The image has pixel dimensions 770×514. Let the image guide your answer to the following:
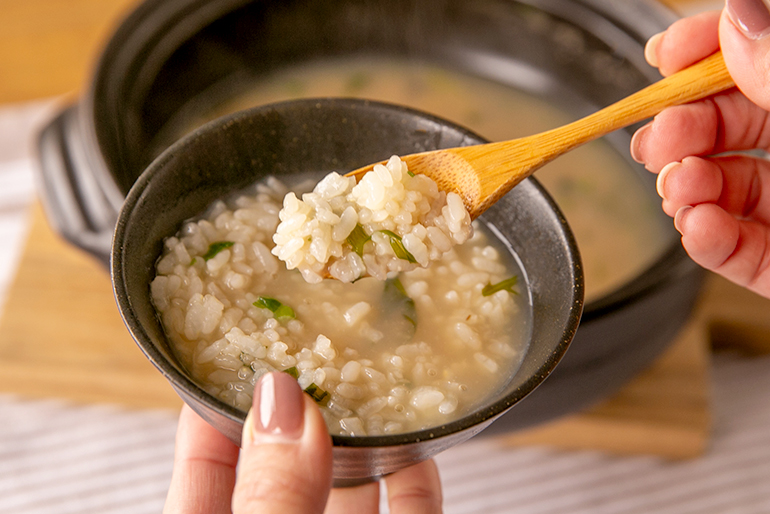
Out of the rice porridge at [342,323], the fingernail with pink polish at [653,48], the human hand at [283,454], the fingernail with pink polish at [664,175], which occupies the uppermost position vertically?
the fingernail with pink polish at [653,48]

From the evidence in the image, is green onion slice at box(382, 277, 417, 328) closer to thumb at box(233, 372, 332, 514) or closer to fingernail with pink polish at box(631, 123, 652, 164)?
thumb at box(233, 372, 332, 514)

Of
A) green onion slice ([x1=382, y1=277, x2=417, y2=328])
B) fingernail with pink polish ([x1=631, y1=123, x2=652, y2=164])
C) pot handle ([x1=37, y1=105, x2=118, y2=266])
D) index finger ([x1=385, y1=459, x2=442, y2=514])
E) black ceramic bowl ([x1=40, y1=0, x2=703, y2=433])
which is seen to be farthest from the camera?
pot handle ([x1=37, y1=105, x2=118, y2=266])

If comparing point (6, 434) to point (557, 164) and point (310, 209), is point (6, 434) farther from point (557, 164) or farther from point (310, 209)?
point (557, 164)

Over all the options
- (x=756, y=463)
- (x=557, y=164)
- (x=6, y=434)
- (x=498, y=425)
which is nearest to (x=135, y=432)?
(x=6, y=434)

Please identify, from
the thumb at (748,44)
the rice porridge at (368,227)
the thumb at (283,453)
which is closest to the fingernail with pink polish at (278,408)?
the thumb at (283,453)

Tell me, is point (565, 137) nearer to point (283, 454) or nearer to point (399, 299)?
point (399, 299)

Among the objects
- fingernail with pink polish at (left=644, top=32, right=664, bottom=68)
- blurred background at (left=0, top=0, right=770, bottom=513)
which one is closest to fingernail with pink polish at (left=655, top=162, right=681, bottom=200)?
fingernail with pink polish at (left=644, top=32, right=664, bottom=68)

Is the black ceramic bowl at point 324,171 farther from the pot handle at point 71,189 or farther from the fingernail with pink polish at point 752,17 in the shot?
the pot handle at point 71,189
